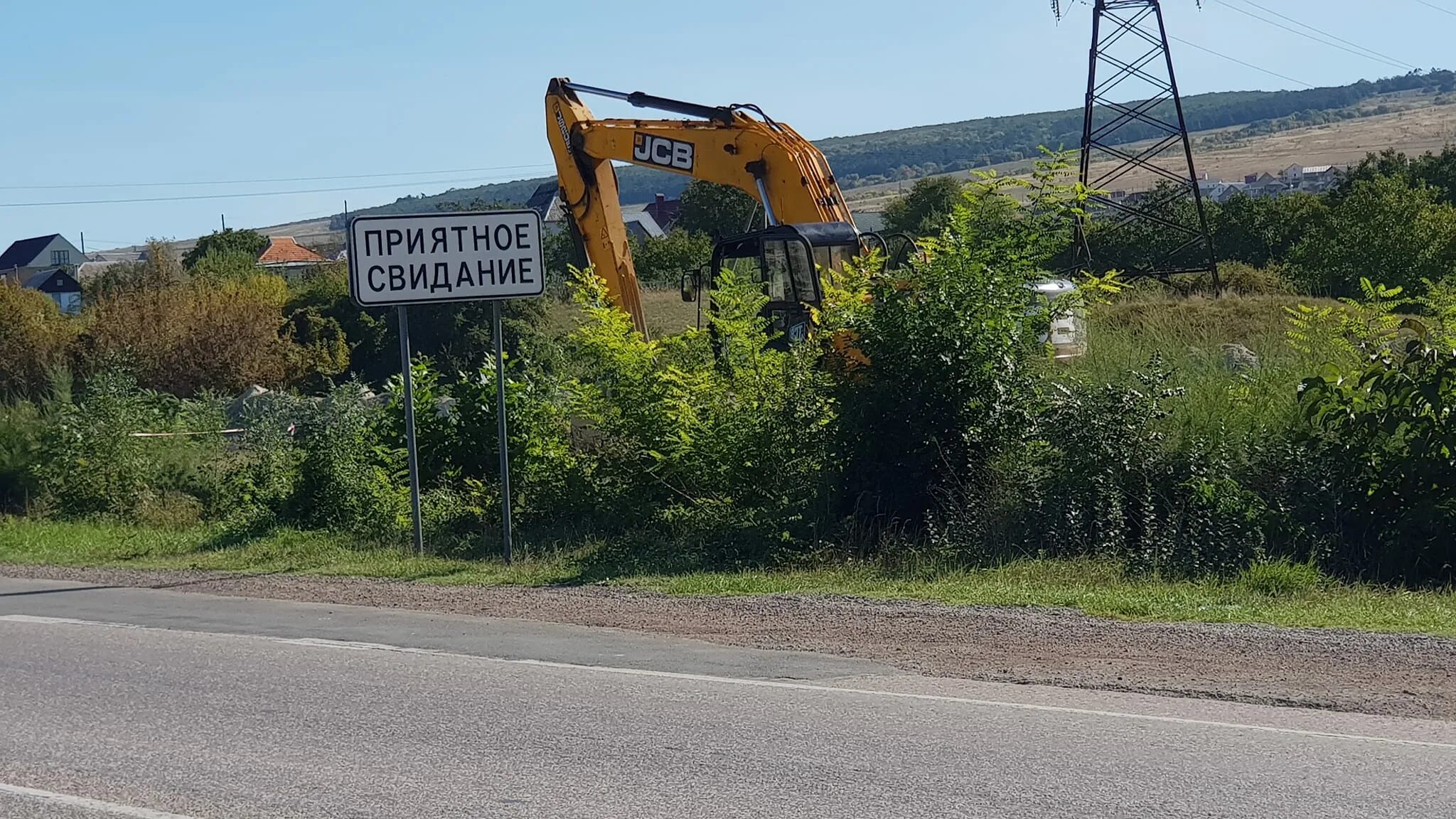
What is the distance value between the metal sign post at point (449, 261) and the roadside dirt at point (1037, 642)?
249 centimetres

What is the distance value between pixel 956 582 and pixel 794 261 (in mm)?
7531

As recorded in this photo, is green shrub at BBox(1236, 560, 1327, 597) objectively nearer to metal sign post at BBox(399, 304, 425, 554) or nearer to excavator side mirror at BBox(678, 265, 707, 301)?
metal sign post at BBox(399, 304, 425, 554)

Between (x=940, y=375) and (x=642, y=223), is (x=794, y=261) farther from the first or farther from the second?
(x=642, y=223)

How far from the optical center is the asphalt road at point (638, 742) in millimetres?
5977

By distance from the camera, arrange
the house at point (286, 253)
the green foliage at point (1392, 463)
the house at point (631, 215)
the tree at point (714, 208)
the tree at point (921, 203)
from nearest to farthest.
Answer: the green foliage at point (1392, 463), the tree at point (714, 208), the tree at point (921, 203), the house at point (631, 215), the house at point (286, 253)

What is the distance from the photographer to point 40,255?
141625 mm

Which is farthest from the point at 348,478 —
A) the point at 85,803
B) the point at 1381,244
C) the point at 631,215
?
the point at 631,215

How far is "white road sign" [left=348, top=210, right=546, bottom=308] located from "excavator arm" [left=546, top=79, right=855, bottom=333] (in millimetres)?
6677

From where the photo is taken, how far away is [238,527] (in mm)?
16859

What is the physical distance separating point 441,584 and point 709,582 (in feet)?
7.96

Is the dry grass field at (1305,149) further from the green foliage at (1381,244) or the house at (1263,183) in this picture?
the green foliage at (1381,244)

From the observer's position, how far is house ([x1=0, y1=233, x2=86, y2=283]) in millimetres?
140750

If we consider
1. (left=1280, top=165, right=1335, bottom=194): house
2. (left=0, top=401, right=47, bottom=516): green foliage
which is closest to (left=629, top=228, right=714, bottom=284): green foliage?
(left=0, top=401, right=47, bottom=516): green foliage

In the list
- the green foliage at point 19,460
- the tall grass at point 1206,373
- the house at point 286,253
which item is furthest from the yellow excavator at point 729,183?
the house at point 286,253
